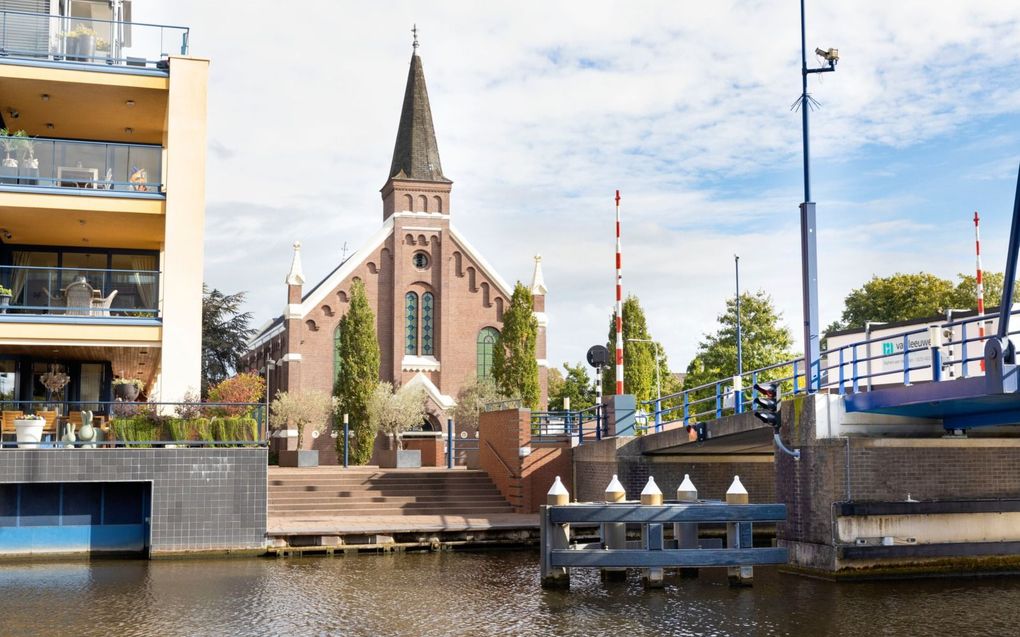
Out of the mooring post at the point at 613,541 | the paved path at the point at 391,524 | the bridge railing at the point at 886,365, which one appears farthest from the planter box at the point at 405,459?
the mooring post at the point at 613,541

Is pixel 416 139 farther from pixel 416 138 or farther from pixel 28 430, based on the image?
pixel 28 430

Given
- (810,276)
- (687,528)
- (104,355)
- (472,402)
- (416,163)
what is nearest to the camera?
(687,528)

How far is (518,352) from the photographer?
46.2 m

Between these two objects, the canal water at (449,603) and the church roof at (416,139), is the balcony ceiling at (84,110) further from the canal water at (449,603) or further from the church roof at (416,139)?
the church roof at (416,139)

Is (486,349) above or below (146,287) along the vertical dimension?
above

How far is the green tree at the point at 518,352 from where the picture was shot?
45.9 meters

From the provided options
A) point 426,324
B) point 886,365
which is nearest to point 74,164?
point 886,365

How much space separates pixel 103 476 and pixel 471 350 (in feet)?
101

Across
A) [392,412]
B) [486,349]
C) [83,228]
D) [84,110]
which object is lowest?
[392,412]

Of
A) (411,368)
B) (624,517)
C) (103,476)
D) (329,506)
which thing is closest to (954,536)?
(624,517)

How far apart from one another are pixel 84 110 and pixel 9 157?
2.81 meters

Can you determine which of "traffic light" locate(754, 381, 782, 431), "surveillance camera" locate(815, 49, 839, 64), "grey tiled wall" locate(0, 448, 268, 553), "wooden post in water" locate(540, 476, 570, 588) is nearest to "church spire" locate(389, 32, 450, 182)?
"grey tiled wall" locate(0, 448, 268, 553)

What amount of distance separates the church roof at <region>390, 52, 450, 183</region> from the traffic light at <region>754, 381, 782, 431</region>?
35.0m

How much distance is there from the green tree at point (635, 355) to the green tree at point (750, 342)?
2.05m
